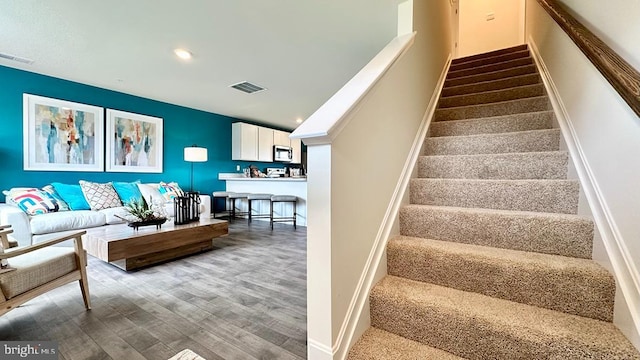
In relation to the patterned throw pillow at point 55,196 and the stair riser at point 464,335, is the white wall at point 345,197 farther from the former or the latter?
the patterned throw pillow at point 55,196

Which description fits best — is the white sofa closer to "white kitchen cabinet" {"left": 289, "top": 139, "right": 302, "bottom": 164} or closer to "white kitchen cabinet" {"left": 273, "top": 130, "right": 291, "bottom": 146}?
"white kitchen cabinet" {"left": 273, "top": 130, "right": 291, "bottom": 146}

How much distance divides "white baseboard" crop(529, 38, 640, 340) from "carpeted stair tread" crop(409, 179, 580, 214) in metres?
0.12

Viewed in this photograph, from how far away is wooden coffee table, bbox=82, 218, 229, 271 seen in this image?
245 centimetres

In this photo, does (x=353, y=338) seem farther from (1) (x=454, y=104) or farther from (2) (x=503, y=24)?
(2) (x=503, y=24)

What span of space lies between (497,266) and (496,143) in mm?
1120

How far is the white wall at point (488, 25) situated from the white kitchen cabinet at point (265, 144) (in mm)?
4770

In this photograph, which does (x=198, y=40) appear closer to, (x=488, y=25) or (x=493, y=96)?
(x=493, y=96)

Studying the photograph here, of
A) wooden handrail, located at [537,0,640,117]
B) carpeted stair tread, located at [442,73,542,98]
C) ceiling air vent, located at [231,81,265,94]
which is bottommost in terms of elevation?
wooden handrail, located at [537,0,640,117]

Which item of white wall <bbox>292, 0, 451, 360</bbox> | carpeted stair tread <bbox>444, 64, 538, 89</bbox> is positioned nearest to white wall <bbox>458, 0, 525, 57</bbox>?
carpeted stair tread <bbox>444, 64, 538, 89</bbox>

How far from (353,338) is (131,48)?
3.56 metres

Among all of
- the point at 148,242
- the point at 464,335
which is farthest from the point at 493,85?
the point at 148,242

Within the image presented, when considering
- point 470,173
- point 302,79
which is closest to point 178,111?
point 302,79

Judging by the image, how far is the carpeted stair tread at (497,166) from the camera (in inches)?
62.9

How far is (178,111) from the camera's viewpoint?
5.28 m
